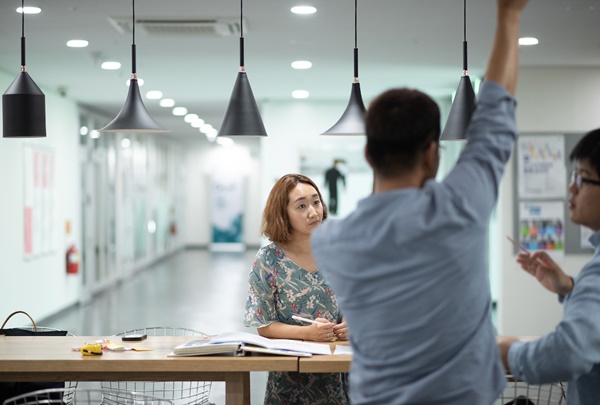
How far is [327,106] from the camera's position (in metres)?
11.5

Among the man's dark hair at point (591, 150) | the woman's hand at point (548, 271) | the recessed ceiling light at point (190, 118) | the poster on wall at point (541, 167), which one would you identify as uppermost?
the recessed ceiling light at point (190, 118)

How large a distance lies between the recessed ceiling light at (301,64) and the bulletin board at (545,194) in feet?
8.26

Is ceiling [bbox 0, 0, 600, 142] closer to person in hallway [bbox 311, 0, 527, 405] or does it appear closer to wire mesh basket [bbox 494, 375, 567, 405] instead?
wire mesh basket [bbox 494, 375, 567, 405]

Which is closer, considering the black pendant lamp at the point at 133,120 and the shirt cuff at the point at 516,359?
the shirt cuff at the point at 516,359

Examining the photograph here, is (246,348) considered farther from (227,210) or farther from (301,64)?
(227,210)

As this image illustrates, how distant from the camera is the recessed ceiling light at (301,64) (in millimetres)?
8188

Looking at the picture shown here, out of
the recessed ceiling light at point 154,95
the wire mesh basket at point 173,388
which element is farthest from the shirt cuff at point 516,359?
the recessed ceiling light at point 154,95

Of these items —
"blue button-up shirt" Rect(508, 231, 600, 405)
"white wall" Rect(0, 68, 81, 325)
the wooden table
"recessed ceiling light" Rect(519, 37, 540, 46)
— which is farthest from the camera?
"white wall" Rect(0, 68, 81, 325)

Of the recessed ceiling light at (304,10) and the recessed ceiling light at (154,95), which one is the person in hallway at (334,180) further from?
the recessed ceiling light at (304,10)

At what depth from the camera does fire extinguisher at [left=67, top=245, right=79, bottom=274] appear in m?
10.8

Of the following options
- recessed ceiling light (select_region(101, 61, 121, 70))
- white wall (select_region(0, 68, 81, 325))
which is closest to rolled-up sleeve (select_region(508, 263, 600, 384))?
recessed ceiling light (select_region(101, 61, 121, 70))

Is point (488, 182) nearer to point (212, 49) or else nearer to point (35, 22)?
point (35, 22)

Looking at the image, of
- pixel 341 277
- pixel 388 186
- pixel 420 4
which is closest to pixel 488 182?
pixel 388 186

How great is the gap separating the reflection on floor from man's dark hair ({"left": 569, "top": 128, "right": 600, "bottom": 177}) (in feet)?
14.7
